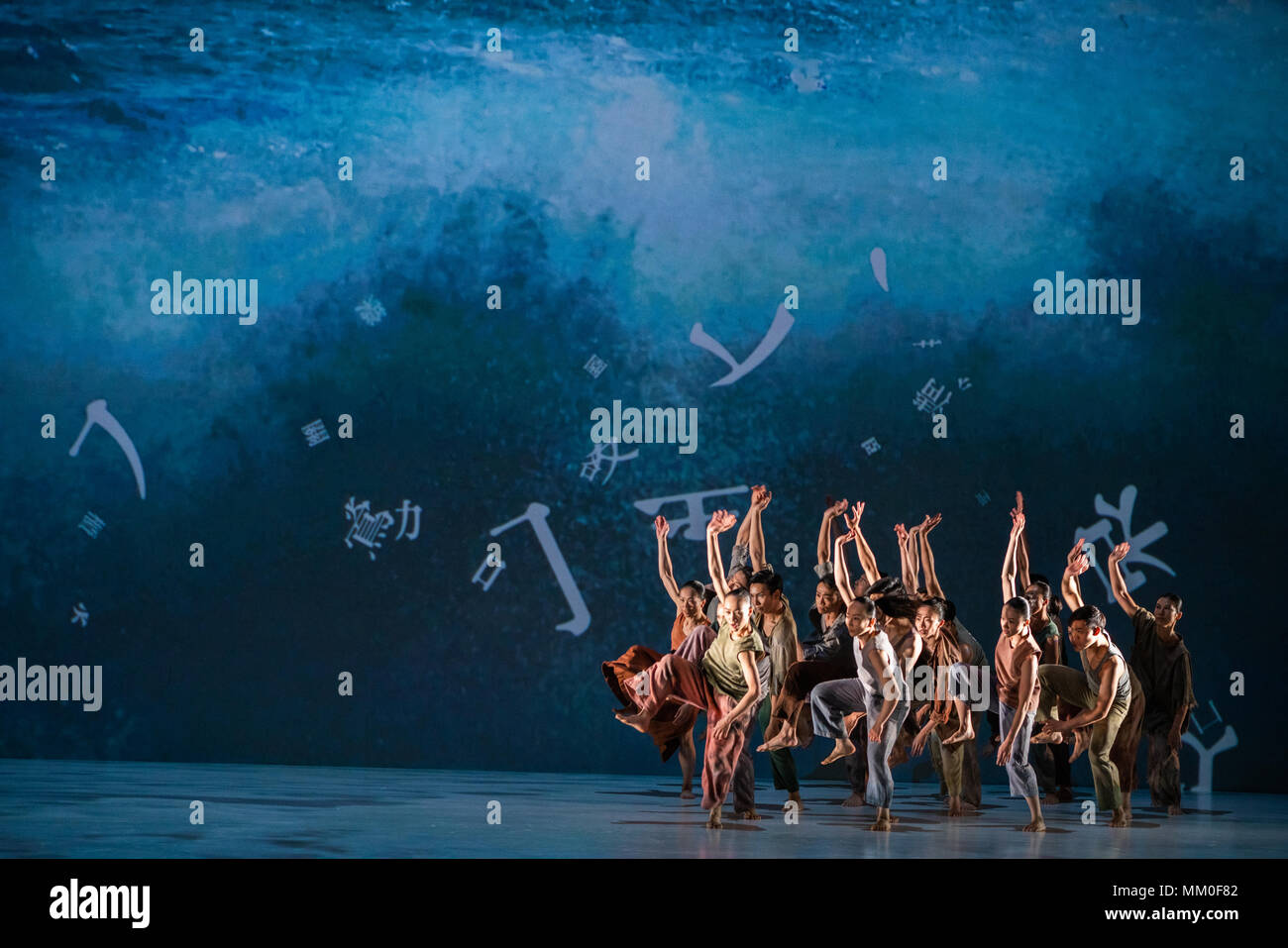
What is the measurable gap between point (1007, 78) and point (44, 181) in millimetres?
6970

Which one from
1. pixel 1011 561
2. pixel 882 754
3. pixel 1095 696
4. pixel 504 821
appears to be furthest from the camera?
pixel 1011 561

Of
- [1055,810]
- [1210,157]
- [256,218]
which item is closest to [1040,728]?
[1055,810]

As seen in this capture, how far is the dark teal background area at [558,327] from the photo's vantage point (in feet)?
36.0

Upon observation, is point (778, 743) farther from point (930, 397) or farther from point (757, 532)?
point (930, 397)

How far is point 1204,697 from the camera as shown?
10695mm

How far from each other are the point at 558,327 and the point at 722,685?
4.36 m

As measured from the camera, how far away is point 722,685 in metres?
7.46

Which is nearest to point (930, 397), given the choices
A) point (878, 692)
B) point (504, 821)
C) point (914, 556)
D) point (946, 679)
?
point (914, 556)

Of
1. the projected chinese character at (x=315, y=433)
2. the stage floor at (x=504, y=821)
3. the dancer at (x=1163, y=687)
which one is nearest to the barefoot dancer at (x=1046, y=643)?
the stage floor at (x=504, y=821)

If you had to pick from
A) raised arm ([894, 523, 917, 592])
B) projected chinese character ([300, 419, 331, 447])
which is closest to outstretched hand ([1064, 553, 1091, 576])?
raised arm ([894, 523, 917, 592])

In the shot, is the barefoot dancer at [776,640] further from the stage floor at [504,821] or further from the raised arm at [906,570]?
the raised arm at [906,570]

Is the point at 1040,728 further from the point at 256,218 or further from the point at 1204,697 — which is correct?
the point at 256,218
